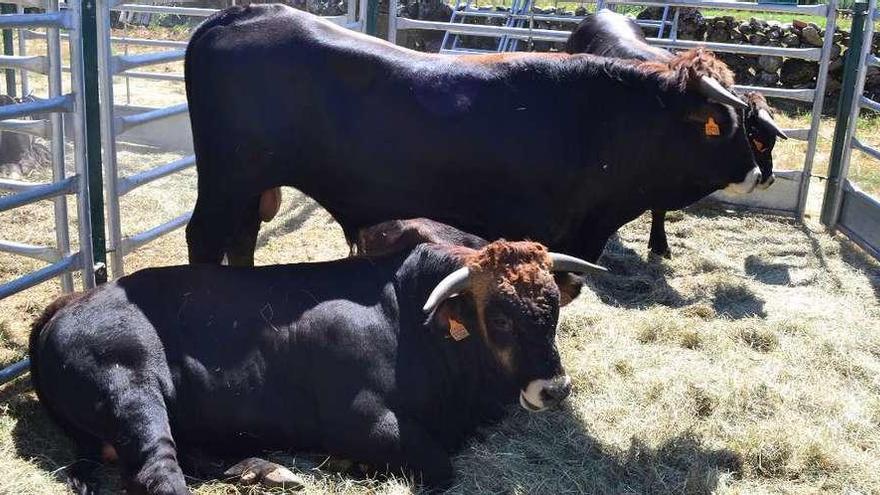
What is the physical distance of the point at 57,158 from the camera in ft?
17.2

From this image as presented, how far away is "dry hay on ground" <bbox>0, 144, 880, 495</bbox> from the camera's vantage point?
13.8 feet

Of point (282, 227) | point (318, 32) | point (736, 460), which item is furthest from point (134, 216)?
point (736, 460)

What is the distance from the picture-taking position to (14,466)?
392 cm

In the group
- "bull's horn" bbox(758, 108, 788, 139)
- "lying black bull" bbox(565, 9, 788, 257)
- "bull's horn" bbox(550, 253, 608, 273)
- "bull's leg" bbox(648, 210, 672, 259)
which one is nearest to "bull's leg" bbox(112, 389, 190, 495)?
"bull's horn" bbox(550, 253, 608, 273)

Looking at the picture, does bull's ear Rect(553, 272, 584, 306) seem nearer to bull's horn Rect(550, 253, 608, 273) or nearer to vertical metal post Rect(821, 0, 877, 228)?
bull's horn Rect(550, 253, 608, 273)

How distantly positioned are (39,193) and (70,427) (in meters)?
1.28

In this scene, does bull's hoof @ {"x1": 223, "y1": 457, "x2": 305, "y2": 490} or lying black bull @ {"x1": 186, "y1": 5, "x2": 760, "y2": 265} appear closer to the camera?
bull's hoof @ {"x1": 223, "y1": 457, "x2": 305, "y2": 490}

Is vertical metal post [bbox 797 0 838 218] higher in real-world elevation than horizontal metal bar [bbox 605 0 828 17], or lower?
lower

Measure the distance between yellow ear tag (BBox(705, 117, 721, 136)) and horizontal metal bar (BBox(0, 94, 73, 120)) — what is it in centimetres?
343

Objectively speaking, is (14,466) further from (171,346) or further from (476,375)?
(476,375)

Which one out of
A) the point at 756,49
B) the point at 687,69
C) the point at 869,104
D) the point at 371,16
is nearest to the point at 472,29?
the point at 371,16

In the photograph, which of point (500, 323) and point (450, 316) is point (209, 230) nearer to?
point (450, 316)

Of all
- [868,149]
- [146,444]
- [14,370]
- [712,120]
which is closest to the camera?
[146,444]

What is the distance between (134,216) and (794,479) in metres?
5.65
